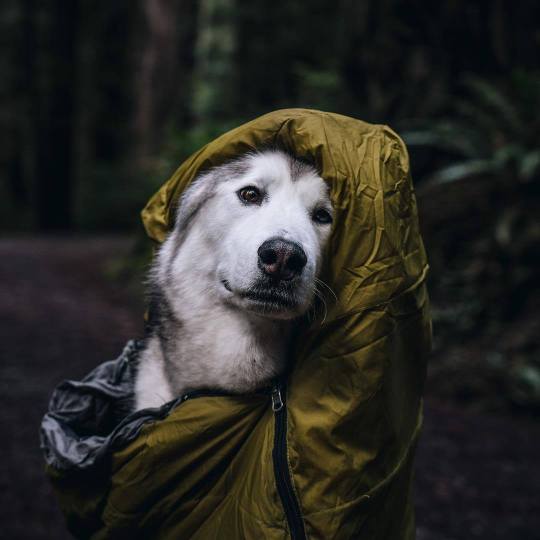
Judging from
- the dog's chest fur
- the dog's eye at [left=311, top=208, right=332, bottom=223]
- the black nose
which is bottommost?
the dog's chest fur

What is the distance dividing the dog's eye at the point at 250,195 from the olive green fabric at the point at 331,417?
0.20 m

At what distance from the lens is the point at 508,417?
5352 millimetres

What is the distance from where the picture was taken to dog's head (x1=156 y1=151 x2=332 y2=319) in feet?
6.83

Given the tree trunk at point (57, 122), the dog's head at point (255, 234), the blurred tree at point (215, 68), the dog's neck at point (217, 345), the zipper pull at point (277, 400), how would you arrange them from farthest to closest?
the tree trunk at point (57, 122)
the blurred tree at point (215, 68)
the dog's neck at point (217, 345)
the dog's head at point (255, 234)
the zipper pull at point (277, 400)

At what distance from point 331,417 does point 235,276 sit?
61 centimetres

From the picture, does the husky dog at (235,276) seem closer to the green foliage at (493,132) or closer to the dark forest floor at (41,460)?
the dark forest floor at (41,460)

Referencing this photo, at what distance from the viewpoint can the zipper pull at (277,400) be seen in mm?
1966

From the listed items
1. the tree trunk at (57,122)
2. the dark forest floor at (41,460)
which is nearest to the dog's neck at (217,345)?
the dark forest floor at (41,460)

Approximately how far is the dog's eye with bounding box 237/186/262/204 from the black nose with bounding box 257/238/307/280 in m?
0.36

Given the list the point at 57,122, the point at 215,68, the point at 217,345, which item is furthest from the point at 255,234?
the point at 215,68

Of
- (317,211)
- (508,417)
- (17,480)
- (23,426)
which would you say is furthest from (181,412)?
(508,417)

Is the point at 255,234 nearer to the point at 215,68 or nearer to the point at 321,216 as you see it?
the point at 321,216

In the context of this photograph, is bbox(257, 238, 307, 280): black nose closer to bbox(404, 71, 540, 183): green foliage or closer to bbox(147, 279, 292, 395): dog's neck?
bbox(147, 279, 292, 395): dog's neck

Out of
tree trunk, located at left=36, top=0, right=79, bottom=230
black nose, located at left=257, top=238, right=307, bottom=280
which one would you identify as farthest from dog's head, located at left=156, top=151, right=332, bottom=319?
tree trunk, located at left=36, top=0, right=79, bottom=230
